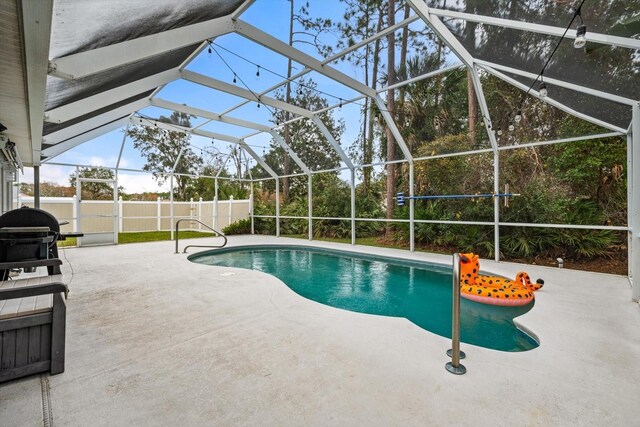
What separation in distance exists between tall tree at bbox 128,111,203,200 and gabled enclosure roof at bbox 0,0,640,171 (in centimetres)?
450

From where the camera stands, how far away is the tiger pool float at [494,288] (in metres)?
4.05

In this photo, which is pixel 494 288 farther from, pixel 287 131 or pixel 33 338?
pixel 287 131

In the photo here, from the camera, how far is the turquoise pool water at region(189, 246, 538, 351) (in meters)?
3.42

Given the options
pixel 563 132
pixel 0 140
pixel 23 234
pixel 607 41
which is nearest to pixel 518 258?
pixel 563 132

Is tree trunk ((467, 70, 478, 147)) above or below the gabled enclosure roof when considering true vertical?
above

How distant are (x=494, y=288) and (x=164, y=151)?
1203 centimetres

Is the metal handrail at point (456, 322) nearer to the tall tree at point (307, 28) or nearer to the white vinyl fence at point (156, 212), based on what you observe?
the tall tree at point (307, 28)

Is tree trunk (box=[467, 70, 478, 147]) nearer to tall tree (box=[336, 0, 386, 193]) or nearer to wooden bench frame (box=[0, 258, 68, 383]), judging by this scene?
tall tree (box=[336, 0, 386, 193])

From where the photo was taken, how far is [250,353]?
2.41m

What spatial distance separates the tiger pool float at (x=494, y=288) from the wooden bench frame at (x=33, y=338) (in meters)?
4.79

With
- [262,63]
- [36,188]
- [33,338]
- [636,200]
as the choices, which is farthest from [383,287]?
[36,188]

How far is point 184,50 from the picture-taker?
4.66 meters

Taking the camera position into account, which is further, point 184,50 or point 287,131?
point 287,131

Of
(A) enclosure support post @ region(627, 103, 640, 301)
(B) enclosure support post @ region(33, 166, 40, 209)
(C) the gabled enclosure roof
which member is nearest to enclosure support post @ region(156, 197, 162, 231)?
(B) enclosure support post @ region(33, 166, 40, 209)
